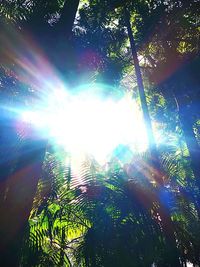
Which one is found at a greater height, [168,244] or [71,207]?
[71,207]

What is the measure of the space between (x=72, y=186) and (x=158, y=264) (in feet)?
10.7

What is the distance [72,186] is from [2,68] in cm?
329

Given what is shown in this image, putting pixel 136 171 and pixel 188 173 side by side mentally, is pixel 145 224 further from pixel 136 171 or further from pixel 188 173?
pixel 188 173

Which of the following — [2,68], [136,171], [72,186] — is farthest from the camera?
[136,171]

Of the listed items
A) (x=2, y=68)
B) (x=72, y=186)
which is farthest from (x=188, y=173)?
(x=2, y=68)

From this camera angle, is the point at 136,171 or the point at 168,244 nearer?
the point at 168,244

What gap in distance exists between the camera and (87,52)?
7.36 meters

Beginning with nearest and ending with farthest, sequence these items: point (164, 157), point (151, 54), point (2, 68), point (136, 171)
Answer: point (2, 68) → point (136, 171) → point (164, 157) → point (151, 54)

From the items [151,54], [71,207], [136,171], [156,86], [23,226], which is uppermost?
[151,54]

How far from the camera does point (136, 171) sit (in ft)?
28.2

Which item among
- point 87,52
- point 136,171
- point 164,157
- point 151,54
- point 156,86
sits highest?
point 151,54

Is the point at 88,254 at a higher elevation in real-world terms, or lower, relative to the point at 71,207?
lower

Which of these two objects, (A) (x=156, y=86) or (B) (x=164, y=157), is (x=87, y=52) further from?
(A) (x=156, y=86)

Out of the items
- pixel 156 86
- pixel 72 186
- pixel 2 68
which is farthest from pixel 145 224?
pixel 156 86
